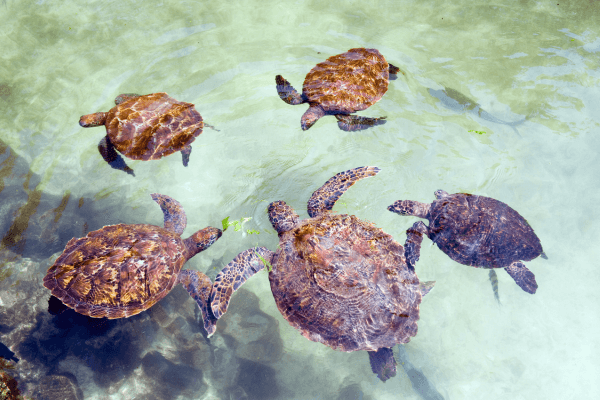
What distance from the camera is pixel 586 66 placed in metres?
6.00

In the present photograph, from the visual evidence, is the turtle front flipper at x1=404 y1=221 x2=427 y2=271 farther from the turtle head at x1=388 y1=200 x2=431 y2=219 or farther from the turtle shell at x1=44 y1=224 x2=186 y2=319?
the turtle shell at x1=44 y1=224 x2=186 y2=319

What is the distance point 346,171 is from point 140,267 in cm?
334

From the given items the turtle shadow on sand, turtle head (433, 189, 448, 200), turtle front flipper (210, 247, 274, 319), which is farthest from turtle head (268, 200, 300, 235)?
the turtle shadow on sand

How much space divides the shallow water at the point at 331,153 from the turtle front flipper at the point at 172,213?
0.37 metres

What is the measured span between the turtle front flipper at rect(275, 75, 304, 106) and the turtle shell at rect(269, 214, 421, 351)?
2.71 metres

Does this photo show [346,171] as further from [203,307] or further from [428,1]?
[428,1]

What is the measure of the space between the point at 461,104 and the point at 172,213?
5.64m

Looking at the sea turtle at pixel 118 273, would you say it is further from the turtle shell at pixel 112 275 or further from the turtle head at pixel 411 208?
the turtle head at pixel 411 208

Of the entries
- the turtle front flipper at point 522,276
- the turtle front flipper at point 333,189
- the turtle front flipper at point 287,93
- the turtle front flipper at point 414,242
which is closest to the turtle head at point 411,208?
the turtle front flipper at point 414,242

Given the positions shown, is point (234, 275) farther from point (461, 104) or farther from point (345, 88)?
point (461, 104)

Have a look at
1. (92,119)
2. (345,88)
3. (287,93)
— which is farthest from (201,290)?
(345,88)

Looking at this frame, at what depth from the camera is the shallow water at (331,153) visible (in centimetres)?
466

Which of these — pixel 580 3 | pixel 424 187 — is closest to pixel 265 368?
pixel 424 187

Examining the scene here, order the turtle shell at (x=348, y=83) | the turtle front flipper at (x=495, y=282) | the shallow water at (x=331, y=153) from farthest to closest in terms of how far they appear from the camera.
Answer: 1. the turtle shell at (x=348, y=83)
2. the turtle front flipper at (x=495, y=282)
3. the shallow water at (x=331, y=153)
